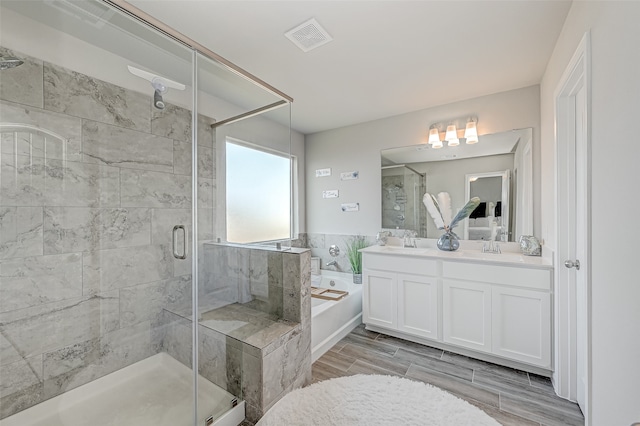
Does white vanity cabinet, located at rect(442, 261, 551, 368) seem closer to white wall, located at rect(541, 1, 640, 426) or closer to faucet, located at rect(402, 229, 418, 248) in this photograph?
faucet, located at rect(402, 229, 418, 248)

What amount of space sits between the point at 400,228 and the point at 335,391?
191cm

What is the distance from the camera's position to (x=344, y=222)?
3.62 m

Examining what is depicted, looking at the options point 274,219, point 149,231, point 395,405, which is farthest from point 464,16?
point 149,231

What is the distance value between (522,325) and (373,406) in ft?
4.41

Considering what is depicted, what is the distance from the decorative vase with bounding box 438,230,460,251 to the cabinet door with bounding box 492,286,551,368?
62cm

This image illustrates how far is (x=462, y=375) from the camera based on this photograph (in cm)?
204

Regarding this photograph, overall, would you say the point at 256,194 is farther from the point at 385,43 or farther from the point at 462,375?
the point at 462,375

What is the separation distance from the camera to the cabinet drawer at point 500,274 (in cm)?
197

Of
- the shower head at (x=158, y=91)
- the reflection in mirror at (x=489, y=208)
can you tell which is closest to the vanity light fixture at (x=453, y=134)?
the reflection in mirror at (x=489, y=208)

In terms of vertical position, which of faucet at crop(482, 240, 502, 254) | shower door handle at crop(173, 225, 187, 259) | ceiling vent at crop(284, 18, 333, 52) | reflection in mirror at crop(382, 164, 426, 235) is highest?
ceiling vent at crop(284, 18, 333, 52)

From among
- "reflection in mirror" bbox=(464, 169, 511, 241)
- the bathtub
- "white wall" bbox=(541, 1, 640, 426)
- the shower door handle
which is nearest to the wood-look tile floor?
the bathtub

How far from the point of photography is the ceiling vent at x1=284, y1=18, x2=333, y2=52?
164cm

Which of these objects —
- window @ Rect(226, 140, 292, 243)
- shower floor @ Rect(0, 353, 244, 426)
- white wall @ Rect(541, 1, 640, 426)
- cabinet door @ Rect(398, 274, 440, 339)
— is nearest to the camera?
white wall @ Rect(541, 1, 640, 426)

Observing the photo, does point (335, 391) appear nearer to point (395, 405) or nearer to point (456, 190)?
point (395, 405)
